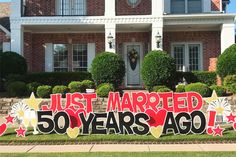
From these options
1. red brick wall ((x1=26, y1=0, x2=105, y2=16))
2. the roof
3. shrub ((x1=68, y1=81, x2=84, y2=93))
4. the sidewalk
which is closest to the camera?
the sidewalk

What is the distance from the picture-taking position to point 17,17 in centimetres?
2203

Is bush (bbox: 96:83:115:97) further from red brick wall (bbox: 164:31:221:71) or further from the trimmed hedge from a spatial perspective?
red brick wall (bbox: 164:31:221:71)

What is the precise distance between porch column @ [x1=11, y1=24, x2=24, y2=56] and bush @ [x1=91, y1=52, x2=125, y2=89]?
15.2 feet

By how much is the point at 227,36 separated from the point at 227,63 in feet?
9.12

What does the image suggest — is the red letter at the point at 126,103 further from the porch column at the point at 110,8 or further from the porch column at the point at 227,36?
the porch column at the point at 227,36

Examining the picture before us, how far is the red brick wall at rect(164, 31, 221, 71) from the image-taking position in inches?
923

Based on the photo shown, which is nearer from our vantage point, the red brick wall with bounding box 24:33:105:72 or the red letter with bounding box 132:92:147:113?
the red letter with bounding box 132:92:147:113

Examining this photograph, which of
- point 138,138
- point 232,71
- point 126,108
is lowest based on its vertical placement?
point 138,138

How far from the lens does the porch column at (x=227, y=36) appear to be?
70.9ft

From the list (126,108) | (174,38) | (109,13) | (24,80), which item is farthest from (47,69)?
(126,108)

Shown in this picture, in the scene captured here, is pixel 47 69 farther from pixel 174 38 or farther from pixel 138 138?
pixel 138 138

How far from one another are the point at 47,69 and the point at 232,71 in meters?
10.4

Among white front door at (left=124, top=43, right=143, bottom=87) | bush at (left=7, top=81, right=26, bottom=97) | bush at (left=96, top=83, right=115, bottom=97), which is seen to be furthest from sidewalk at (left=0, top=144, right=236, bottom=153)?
white front door at (left=124, top=43, right=143, bottom=87)

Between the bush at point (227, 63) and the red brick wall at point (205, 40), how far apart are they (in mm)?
3612
